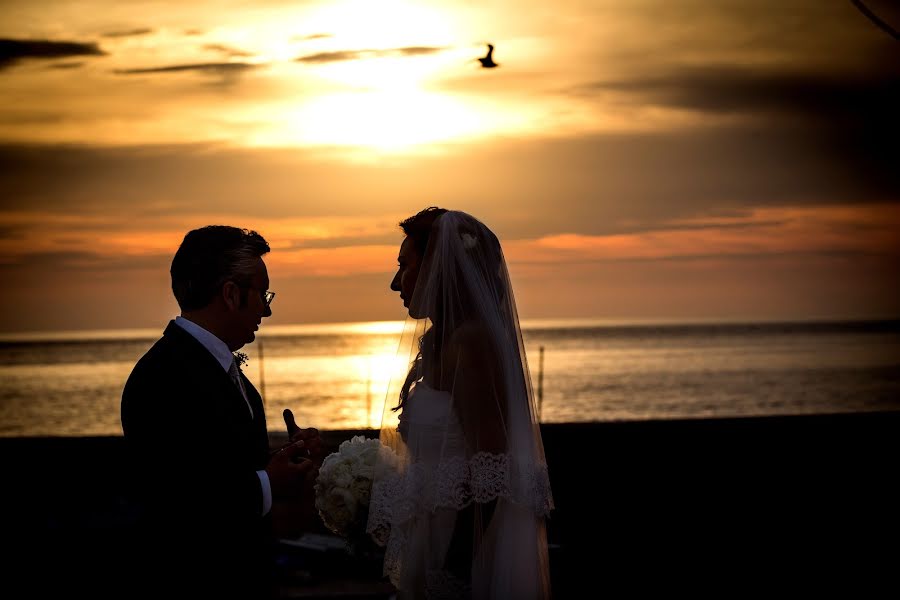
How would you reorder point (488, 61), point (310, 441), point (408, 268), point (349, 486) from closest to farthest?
point (310, 441) → point (349, 486) → point (408, 268) → point (488, 61)

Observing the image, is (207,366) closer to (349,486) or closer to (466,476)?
(349,486)

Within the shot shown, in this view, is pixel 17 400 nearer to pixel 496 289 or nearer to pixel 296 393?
pixel 296 393

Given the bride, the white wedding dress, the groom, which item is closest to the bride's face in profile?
the bride

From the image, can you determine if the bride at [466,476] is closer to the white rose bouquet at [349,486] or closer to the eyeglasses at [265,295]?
the white rose bouquet at [349,486]

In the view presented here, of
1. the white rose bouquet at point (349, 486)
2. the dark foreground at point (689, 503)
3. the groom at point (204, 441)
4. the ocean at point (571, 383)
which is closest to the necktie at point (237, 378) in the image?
the groom at point (204, 441)

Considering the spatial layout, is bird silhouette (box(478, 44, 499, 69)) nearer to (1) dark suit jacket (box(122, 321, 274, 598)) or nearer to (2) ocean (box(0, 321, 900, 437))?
(1) dark suit jacket (box(122, 321, 274, 598))

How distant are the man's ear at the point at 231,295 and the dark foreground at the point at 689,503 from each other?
283 cm

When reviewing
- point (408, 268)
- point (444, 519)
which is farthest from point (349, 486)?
point (408, 268)

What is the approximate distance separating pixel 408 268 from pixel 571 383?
46.4 m

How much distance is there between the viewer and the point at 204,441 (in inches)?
129

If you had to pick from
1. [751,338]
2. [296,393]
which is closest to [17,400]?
[296,393]

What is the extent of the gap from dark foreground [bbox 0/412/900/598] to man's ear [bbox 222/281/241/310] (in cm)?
283

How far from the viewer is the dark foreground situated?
7.24 metres

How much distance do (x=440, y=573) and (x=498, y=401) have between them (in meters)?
0.67
